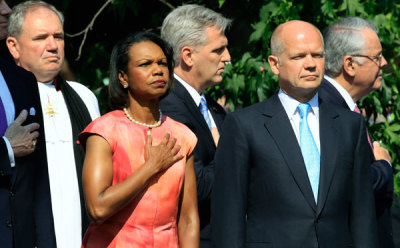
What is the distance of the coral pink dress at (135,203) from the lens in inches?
158

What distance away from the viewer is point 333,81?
19.3ft

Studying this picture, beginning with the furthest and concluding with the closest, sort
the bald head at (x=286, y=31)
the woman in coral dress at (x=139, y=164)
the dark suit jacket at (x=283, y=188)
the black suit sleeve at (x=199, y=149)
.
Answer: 1. the black suit sleeve at (x=199, y=149)
2. the bald head at (x=286, y=31)
3. the dark suit jacket at (x=283, y=188)
4. the woman in coral dress at (x=139, y=164)

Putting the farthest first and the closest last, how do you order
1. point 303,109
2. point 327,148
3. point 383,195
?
point 383,195 < point 303,109 < point 327,148

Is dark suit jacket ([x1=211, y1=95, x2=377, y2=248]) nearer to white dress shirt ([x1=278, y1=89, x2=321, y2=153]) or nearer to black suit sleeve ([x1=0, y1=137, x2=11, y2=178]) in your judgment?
white dress shirt ([x1=278, y1=89, x2=321, y2=153])

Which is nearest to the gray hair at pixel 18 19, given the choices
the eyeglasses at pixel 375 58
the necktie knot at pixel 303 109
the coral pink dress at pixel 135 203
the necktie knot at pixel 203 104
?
the necktie knot at pixel 203 104

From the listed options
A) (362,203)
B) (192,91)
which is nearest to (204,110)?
(192,91)

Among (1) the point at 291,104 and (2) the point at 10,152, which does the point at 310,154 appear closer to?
(1) the point at 291,104

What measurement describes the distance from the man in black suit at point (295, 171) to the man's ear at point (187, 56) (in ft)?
3.21

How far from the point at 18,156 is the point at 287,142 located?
131 centimetres

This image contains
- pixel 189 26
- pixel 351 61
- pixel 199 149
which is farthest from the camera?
pixel 351 61

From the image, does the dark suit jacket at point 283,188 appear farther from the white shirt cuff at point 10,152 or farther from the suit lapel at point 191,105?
the white shirt cuff at point 10,152

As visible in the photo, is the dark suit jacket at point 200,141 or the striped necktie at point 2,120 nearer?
the striped necktie at point 2,120

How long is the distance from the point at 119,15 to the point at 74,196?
2.60 meters

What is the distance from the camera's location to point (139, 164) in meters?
4.08
